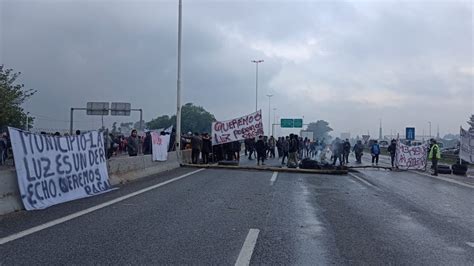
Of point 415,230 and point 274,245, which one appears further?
point 415,230

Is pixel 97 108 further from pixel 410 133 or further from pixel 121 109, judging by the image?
pixel 410 133

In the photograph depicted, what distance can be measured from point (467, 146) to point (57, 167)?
21.5m

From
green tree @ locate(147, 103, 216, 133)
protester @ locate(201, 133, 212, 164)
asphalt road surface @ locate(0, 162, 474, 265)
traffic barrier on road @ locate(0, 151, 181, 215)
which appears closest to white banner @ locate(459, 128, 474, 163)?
asphalt road surface @ locate(0, 162, 474, 265)

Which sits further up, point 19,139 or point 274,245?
point 19,139

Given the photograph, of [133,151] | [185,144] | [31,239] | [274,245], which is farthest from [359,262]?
[185,144]

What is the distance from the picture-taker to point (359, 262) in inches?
262

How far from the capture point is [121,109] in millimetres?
42531

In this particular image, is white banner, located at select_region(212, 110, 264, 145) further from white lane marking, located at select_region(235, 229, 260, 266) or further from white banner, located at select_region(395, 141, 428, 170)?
white lane marking, located at select_region(235, 229, 260, 266)

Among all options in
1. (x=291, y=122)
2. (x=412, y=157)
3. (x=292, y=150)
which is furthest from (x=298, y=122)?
(x=292, y=150)

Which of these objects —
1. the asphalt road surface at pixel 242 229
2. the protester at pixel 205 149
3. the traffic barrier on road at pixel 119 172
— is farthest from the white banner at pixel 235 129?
the asphalt road surface at pixel 242 229

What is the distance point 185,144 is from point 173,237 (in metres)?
23.5

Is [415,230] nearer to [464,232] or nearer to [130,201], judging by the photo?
[464,232]

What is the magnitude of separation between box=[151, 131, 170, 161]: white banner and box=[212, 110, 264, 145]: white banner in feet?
15.6

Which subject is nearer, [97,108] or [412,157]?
[412,157]
